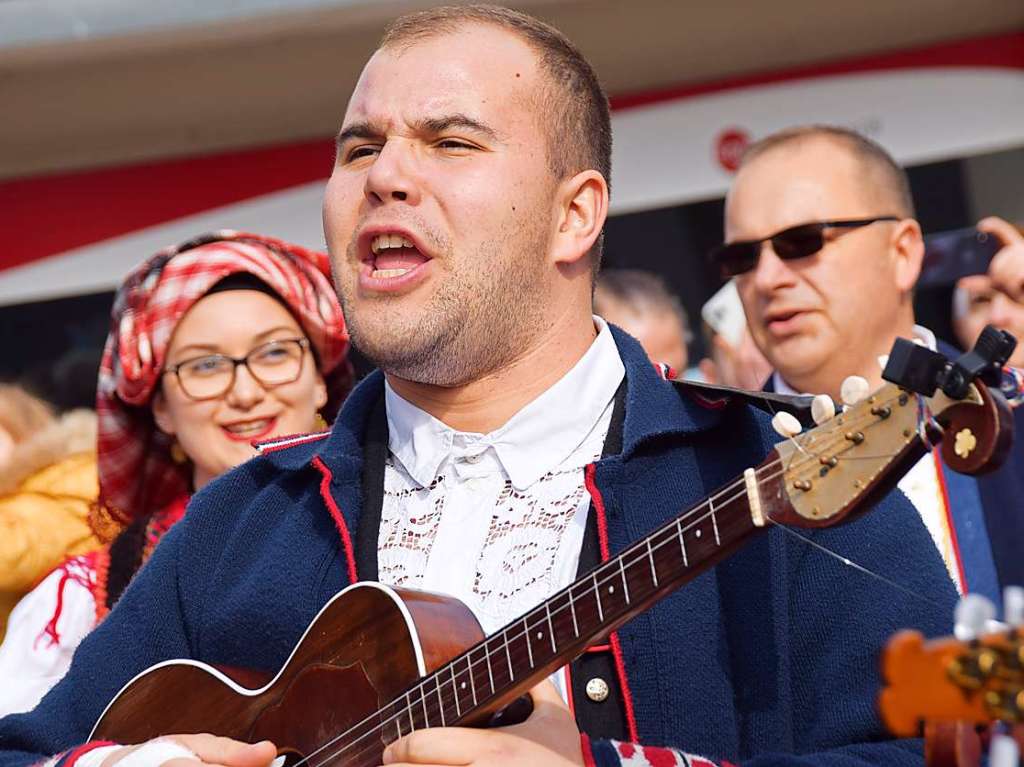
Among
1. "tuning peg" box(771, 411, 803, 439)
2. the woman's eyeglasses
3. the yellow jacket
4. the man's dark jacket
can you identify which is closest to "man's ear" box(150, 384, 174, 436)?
the woman's eyeglasses

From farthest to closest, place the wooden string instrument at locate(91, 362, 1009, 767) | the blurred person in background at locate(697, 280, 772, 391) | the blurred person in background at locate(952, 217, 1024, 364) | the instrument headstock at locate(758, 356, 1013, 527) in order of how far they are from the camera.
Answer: the blurred person in background at locate(697, 280, 772, 391) → the blurred person in background at locate(952, 217, 1024, 364) → the wooden string instrument at locate(91, 362, 1009, 767) → the instrument headstock at locate(758, 356, 1013, 527)

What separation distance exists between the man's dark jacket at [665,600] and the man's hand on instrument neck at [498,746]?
0.71ft

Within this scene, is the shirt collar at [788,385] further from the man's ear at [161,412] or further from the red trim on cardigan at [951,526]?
the man's ear at [161,412]

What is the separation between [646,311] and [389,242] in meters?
3.16

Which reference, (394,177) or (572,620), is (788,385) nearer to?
(394,177)

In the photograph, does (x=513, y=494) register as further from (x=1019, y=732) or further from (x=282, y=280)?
(x=282, y=280)

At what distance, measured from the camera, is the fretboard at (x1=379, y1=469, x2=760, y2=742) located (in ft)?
6.34

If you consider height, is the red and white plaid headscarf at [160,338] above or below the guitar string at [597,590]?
above

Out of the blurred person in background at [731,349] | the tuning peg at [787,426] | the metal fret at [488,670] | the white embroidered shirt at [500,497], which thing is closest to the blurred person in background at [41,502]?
the white embroidered shirt at [500,497]

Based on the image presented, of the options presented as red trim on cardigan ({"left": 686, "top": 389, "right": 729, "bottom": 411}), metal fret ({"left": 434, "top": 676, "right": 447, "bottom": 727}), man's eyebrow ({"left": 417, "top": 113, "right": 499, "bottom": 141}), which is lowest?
metal fret ({"left": 434, "top": 676, "right": 447, "bottom": 727})

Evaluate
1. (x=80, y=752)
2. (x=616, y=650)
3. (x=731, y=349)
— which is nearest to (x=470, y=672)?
(x=616, y=650)

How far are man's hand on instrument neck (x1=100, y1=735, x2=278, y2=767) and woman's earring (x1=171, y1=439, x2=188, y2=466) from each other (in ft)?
6.08

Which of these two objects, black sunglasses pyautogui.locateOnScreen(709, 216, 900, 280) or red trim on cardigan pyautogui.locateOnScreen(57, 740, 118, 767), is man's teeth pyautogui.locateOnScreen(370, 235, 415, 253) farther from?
black sunglasses pyautogui.locateOnScreen(709, 216, 900, 280)

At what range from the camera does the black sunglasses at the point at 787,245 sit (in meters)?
3.93
